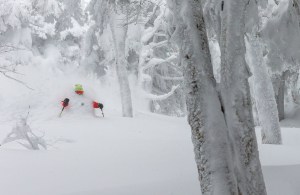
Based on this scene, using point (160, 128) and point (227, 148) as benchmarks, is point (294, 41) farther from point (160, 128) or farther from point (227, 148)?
point (160, 128)

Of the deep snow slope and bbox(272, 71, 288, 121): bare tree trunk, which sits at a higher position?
bbox(272, 71, 288, 121): bare tree trunk

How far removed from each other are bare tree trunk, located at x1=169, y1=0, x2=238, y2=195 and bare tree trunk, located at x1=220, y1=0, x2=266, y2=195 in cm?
11

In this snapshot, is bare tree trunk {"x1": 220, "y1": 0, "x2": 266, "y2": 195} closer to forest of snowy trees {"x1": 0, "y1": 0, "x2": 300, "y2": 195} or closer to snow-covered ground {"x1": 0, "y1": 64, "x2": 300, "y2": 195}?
forest of snowy trees {"x1": 0, "y1": 0, "x2": 300, "y2": 195}

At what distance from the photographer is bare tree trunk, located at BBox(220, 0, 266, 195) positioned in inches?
175

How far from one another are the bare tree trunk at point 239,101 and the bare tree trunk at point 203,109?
107mm

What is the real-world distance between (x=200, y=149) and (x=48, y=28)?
20384 mm

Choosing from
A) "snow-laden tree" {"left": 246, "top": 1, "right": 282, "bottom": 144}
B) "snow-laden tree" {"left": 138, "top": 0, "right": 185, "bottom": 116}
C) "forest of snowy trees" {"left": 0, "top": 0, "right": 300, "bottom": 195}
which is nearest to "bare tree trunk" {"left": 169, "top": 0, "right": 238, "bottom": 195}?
"forest of snowy trees" {"left": 0, "top": 0, "right": 300, "bottom": 195}

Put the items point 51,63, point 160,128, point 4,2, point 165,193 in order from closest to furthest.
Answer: point 165,193 → point 160,128 → point 4,2 → point 51,63

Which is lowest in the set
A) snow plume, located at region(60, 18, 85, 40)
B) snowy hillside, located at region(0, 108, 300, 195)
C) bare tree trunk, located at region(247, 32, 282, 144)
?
snowy hillside, located at region(0, 108, 300, 195)

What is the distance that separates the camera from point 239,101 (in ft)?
15.0

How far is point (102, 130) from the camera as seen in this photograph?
37.3ft

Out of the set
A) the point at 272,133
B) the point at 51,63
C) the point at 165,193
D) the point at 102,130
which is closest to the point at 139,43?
the point at 51,63

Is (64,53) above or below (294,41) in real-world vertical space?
above

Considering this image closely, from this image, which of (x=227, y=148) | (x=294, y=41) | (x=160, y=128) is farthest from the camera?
(x=160, y=128)
